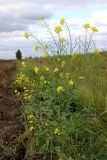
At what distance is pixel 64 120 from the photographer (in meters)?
4.78

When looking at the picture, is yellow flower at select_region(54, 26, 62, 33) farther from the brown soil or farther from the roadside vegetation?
the brown soil

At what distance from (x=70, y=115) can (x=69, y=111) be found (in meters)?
0.15

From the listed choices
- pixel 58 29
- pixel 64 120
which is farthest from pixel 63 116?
pixel 58 29

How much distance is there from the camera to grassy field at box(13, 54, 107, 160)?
14.4 feet

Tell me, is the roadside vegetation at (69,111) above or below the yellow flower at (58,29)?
below

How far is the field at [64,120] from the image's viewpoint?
4410mm

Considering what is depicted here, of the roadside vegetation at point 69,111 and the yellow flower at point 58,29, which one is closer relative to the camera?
the roadside vegetation at point 69,111

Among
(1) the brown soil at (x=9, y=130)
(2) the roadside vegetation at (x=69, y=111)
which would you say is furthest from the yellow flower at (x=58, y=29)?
(1) the brown soil at (x=9, y=130)

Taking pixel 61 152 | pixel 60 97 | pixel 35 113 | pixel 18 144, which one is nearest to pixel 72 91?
pixel 60 97

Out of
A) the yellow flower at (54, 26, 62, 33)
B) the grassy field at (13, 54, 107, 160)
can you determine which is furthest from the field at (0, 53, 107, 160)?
the yellow flower at (54, 26, 62, 33)

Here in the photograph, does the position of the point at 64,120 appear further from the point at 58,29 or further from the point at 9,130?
the point at 58,29

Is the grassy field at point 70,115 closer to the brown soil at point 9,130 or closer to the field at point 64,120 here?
the field at point 64,120

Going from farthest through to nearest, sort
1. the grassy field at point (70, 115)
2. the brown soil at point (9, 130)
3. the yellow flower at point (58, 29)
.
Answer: the yellow flower at point (58, 29) → the brown soil at point (9, 130) → the grassy field at point (70, 115)

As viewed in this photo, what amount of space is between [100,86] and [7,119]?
1.46 m
